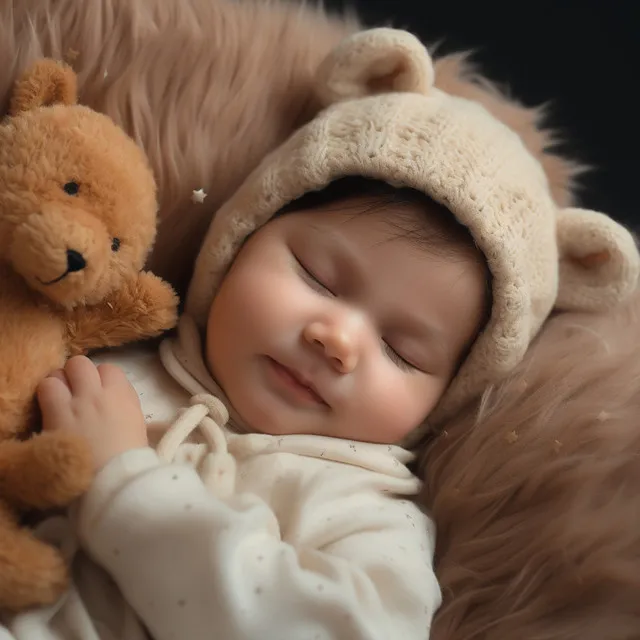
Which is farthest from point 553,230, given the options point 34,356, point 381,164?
point 34,356

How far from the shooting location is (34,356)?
0.77 metres

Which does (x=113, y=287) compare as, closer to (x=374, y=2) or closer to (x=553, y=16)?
(x=374, y=2)

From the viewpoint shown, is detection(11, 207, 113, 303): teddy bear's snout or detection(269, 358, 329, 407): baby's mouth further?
detection(269, 358, 329, 407): baby's mouth

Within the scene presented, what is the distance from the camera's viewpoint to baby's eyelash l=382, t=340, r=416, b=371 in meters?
0.92

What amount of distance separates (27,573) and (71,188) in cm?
35

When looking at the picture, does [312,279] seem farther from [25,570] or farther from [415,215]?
[25,570]

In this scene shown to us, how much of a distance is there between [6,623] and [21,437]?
0.17 meters

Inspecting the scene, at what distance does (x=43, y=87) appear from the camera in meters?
0.83

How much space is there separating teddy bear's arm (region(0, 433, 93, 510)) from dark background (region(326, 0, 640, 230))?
38.0 inches

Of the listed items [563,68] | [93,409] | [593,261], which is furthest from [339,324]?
[563,68]

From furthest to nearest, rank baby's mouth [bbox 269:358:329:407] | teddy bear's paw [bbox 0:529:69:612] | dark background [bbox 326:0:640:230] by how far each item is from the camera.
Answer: dark background [bbox 326:0:640:230] → baby's mouth [bbox 269:358:329:407] → teddy bear's paw [bbox 0:529:69:612]

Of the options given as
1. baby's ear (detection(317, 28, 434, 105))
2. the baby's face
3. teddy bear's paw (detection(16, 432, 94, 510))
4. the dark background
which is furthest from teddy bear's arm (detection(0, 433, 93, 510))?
the dark background

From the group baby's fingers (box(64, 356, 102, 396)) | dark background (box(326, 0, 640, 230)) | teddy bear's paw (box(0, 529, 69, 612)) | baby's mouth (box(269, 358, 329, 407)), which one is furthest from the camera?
dark background (box(326, 0, 640, 230))

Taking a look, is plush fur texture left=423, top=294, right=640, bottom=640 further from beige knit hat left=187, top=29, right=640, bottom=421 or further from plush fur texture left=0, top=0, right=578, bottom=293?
plush fur texture left=0, top=0, right=578, bottom=293
